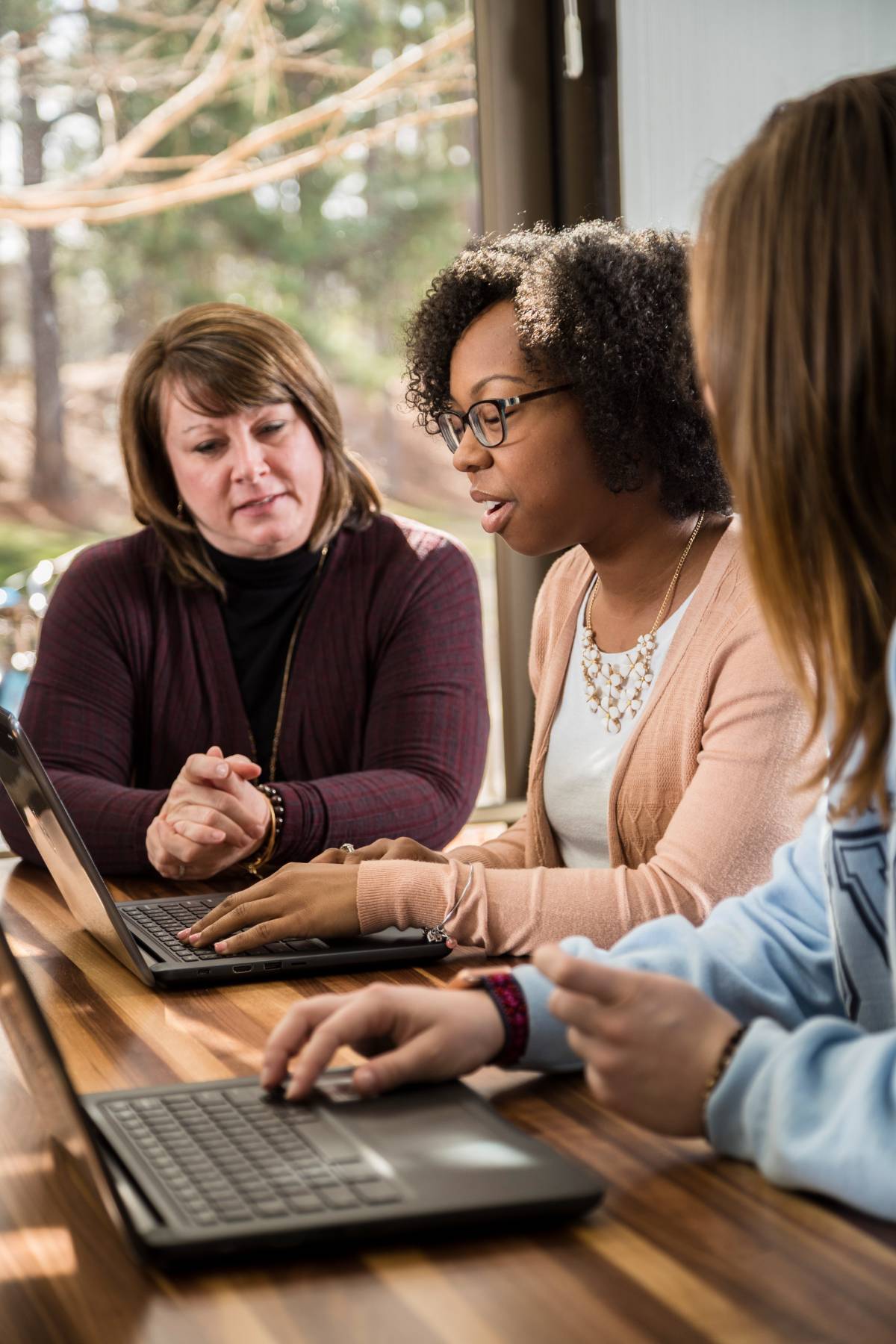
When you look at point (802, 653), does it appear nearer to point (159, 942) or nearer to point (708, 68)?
point (159, 942)

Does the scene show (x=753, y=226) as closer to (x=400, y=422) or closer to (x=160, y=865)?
(x=160, y=865)

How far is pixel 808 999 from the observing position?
41.9 inches

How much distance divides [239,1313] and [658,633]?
100cm

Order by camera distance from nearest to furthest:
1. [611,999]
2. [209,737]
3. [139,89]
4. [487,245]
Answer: [611,999] → [487,245] → [209,737] → [139,89]

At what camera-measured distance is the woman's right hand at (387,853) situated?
144 cm

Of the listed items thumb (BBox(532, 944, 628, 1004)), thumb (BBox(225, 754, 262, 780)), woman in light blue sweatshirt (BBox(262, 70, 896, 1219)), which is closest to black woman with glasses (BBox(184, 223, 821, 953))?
thumb (BBox(225, 754, 262, 780))

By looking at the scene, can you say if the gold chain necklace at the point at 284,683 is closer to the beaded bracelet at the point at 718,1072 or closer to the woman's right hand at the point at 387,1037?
the woman's right hand at the point at 387,1037

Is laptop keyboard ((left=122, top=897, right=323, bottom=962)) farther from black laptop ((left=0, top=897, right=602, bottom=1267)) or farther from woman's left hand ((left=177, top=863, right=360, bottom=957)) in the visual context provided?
black laptop ((left=0, top=897, right=602, bottom=1267))

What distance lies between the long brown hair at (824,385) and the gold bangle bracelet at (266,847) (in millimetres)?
927

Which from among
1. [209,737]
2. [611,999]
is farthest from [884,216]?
[209,737]

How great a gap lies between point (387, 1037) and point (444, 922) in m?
0.37

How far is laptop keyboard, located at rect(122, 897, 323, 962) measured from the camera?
136cm

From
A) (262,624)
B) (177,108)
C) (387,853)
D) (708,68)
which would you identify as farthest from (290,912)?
(177,108)

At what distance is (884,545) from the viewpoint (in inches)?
35.2
